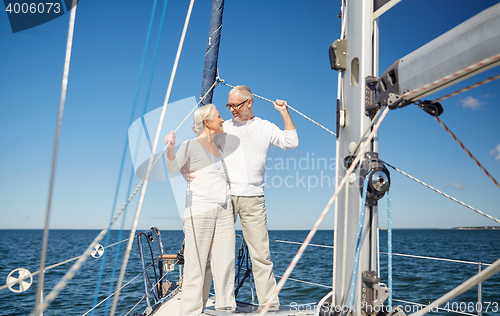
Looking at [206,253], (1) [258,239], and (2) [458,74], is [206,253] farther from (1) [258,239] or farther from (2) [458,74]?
(2) [458,74]

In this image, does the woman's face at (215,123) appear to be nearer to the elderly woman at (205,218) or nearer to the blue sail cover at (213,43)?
the elderly woman at (205,218)

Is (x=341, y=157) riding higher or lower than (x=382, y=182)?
higher

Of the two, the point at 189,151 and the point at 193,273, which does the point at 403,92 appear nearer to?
the point at 189,151

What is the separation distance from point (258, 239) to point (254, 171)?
1.46 feet

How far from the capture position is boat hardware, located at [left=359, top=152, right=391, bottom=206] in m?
1.25

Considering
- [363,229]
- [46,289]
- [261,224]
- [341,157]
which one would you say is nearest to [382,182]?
[363,229]

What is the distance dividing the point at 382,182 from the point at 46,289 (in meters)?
9.81

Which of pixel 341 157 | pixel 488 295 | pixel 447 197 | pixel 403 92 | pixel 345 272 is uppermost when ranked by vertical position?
pixel 403 92

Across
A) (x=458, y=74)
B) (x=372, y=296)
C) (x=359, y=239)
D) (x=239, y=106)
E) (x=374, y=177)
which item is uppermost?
(x=239, y=106)

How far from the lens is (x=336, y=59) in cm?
153

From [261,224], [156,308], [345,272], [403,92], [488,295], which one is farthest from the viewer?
[488,295]

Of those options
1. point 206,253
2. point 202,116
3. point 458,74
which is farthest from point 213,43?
point 458,74

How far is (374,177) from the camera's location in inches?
49.1

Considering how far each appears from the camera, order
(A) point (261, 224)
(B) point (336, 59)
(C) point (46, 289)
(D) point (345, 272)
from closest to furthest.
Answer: (D) point (345, 272) → (B) point (336, 59) → (A) point (261, 224) → (C) point (46, 289)
